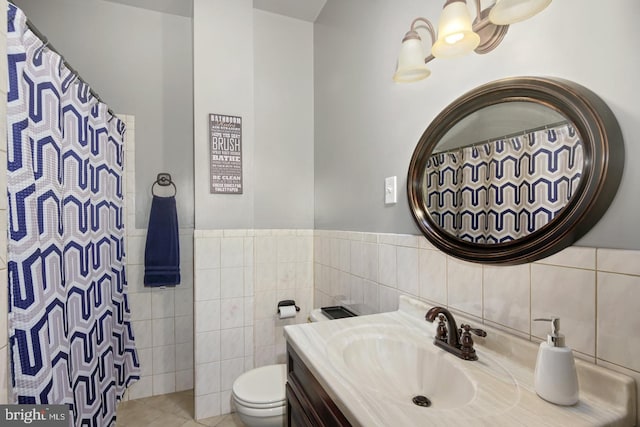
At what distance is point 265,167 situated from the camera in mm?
2293

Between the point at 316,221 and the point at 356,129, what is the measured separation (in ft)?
2.67

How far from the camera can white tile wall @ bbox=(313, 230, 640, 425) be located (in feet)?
2.25

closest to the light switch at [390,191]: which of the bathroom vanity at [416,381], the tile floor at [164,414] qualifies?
the bathroom vanity at [416,381]

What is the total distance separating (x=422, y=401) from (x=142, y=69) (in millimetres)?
2529

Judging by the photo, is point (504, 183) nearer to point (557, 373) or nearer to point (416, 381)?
point (557, 373)

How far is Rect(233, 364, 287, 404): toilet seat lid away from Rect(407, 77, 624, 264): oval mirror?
1.09 m

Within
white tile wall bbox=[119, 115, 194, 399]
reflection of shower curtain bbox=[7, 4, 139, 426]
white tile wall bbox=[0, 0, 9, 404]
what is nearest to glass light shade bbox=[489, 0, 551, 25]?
white tile wall bbox=[0, 0, 9, 404]

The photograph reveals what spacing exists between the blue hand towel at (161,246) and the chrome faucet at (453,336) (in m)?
1.77

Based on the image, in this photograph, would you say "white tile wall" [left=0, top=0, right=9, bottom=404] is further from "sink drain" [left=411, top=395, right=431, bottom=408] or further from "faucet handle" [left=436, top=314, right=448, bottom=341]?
"faucet handle" [left=436, top=314, right=448, bottom=341]

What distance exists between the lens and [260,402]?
4.86 ft

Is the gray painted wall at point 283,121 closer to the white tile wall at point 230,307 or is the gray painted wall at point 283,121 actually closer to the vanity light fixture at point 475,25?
the white tile wall at point 230,307

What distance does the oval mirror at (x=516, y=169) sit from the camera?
0.74 metres

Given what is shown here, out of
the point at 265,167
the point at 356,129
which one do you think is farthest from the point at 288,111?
the point at 356,129
